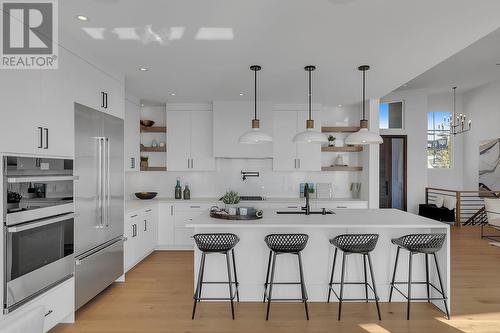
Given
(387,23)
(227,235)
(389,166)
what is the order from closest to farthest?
(387,23) < (227,235) < (389,166)

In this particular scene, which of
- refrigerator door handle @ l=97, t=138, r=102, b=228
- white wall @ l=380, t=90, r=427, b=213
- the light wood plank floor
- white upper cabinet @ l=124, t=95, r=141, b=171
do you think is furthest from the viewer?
white wall @ l=380, t=90, r=427, b=213

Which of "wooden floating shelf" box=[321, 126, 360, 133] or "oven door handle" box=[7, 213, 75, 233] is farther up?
"wooden floating shelf" box=[321, 126, 360, 133]

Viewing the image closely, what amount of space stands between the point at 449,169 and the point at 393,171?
7.58 ft

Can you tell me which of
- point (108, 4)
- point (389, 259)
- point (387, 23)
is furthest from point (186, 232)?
point (387, 23)

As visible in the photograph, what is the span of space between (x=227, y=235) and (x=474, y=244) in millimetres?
5385

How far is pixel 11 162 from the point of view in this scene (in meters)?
2.20

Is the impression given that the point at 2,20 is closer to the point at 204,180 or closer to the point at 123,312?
the point at 123,312

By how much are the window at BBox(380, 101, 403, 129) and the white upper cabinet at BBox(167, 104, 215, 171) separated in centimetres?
512

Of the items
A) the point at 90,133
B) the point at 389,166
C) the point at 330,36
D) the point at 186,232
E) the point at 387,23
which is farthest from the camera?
the point at 389,166

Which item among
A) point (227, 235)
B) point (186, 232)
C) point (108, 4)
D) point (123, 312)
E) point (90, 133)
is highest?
point (108, 4)

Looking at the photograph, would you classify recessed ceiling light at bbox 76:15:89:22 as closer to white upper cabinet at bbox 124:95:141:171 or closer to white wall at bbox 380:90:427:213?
white upper cabinet at bbox 124:95:141:171

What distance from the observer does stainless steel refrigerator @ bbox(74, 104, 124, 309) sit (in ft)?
9.92

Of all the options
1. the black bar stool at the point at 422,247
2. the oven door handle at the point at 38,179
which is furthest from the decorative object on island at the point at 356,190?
the oven door handle at the point at 38,179

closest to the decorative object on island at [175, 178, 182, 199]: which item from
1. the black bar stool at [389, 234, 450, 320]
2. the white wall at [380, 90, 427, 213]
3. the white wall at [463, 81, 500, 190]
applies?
the black bar stool at [389, 234, 450, 320]
